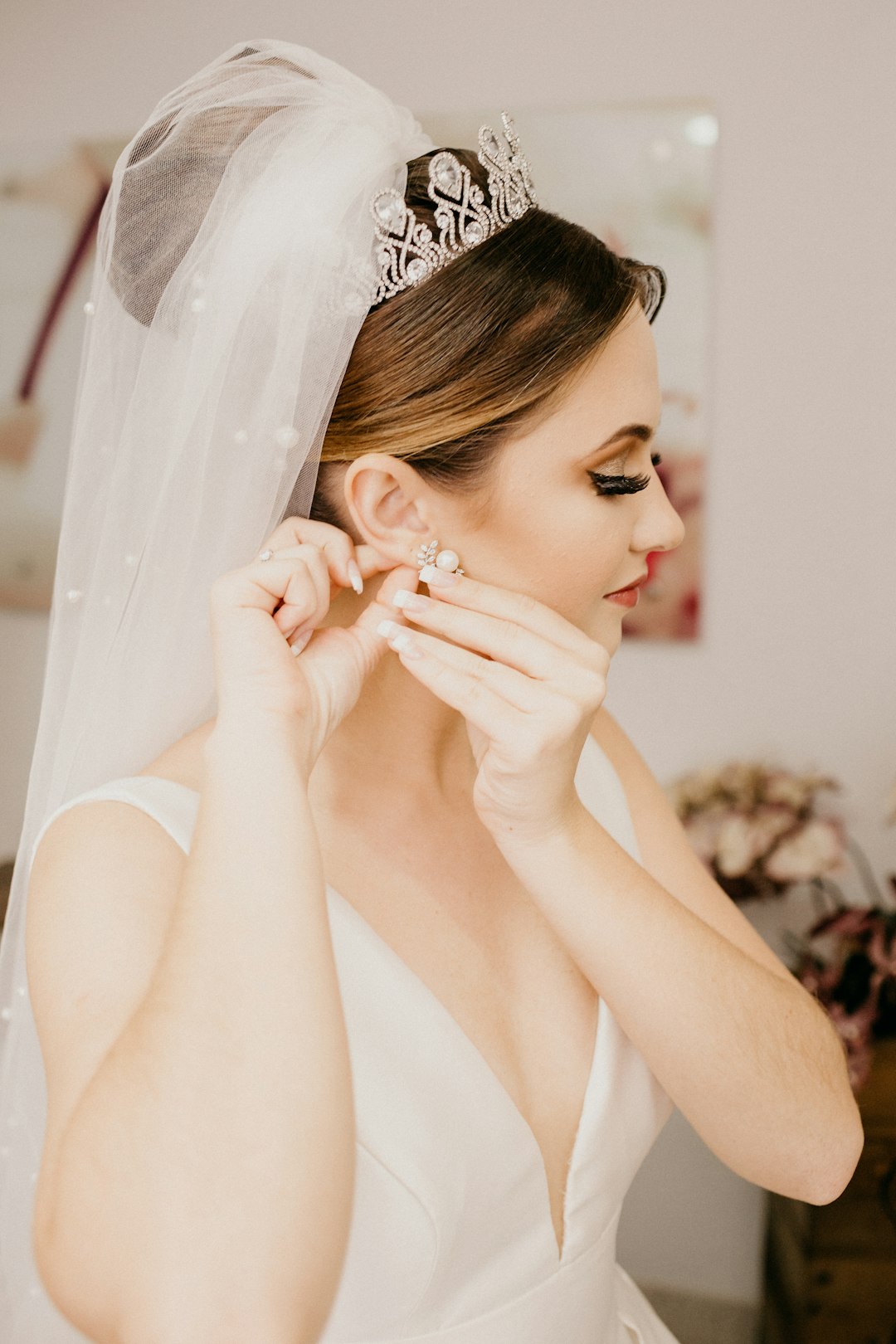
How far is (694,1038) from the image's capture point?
113 cm

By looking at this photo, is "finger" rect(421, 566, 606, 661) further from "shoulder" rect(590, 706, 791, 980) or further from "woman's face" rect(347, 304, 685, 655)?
"shoulder" rect(590, 706, 791, 980)

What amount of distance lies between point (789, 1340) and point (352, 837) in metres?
1.85

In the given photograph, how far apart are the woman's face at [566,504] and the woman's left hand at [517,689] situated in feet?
0.51

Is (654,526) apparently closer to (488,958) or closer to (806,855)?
(488,958)

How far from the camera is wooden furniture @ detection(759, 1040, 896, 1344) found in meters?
2.15

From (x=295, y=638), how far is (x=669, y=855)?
28.5 inches

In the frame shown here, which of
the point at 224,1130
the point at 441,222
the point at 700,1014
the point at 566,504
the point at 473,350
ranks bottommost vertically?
the point at 700,1014

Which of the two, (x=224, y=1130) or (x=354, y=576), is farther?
(x=354, y=576)

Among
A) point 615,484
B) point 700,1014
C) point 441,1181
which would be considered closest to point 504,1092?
point 441,1181

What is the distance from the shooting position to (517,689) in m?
1.00

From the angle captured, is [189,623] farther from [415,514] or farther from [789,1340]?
[789,1340]

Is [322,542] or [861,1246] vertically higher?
[322,542]

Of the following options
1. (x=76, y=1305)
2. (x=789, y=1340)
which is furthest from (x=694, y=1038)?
(x=789, y=1340)

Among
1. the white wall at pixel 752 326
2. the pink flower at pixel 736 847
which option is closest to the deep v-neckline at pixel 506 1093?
the pink flower at pixel 736 847
